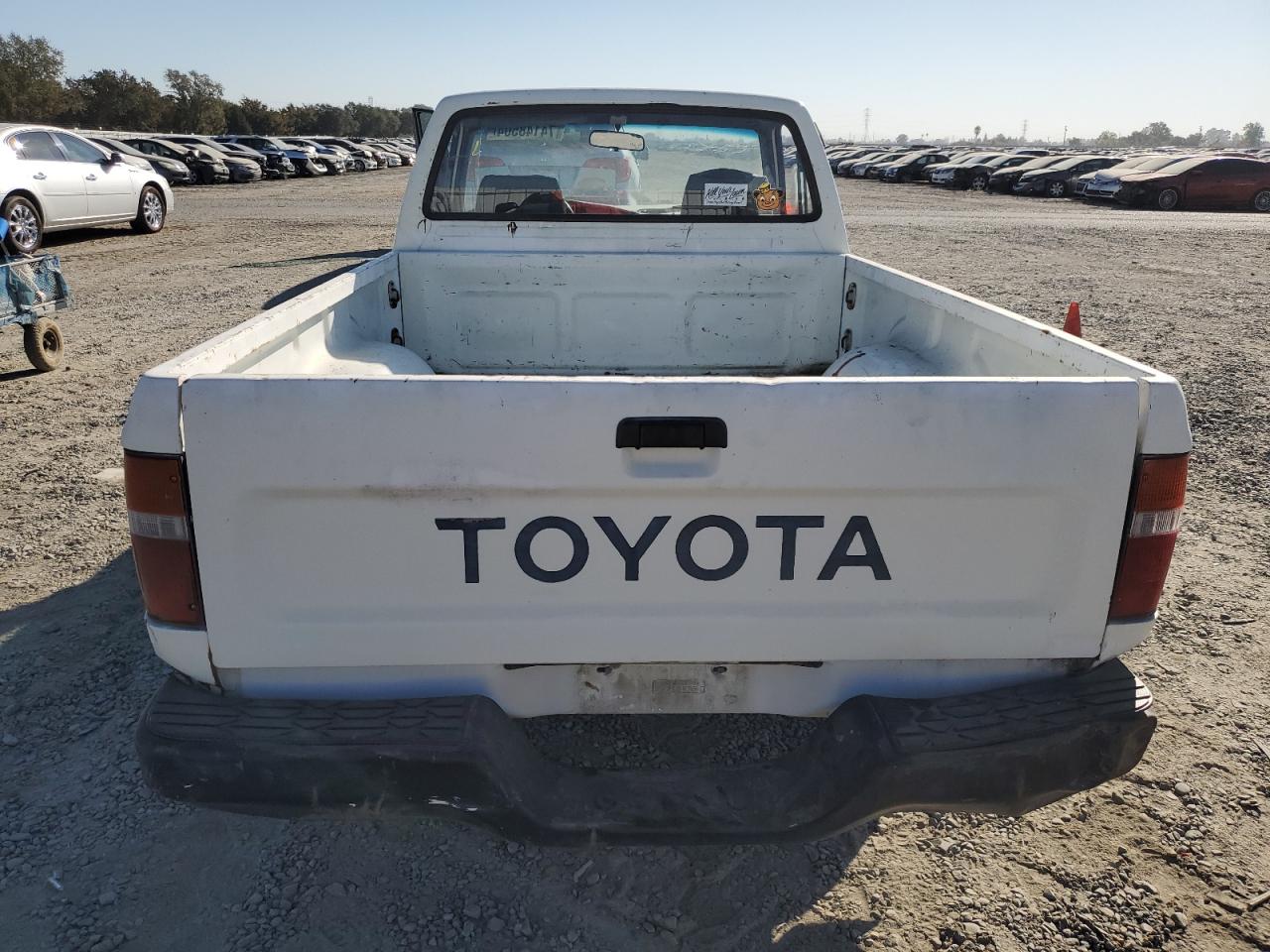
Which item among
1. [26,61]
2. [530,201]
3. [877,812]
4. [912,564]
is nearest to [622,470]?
[912,564]

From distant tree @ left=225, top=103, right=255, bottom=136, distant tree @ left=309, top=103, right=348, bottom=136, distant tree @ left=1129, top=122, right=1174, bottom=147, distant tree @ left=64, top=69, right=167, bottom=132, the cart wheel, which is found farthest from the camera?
distant tree @ left=1129, top=122, right=1174, bottom=147

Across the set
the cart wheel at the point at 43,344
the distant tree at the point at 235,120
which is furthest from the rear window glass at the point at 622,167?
the distant tree at the point at 235,120

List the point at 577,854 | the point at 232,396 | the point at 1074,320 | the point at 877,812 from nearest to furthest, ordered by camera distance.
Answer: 1. the point at 232,396
2. the point at 877,812
3. the point at 577,854
4. the point at 1074,320

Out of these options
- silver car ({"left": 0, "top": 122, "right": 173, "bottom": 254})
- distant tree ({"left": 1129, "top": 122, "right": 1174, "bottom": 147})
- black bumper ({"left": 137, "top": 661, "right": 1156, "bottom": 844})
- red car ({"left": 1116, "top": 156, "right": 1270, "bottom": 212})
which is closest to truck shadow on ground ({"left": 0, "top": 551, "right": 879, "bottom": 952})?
black bumper ({"left": 137, "top": 661, "right": 1156, "bottom": 844})

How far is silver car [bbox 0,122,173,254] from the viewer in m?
11.5

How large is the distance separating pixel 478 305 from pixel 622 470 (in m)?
2.26

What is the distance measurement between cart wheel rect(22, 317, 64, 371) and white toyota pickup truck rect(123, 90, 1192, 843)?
245 inches

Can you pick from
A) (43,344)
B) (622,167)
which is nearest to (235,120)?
(43,344)

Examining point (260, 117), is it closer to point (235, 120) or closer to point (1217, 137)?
point (235, 120)

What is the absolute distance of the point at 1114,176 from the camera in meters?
26.4

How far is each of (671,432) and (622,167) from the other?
2.61m

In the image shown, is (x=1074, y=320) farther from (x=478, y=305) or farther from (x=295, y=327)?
(x=295, y=327)

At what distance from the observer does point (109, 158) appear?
45.2 ft

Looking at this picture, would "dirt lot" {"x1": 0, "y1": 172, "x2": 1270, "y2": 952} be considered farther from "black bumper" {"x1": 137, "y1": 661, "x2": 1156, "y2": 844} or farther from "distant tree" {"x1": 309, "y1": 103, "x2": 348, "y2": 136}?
"distant tree" {"x1": 309, "y1": 103, "x2": 348, "y2": 136}
